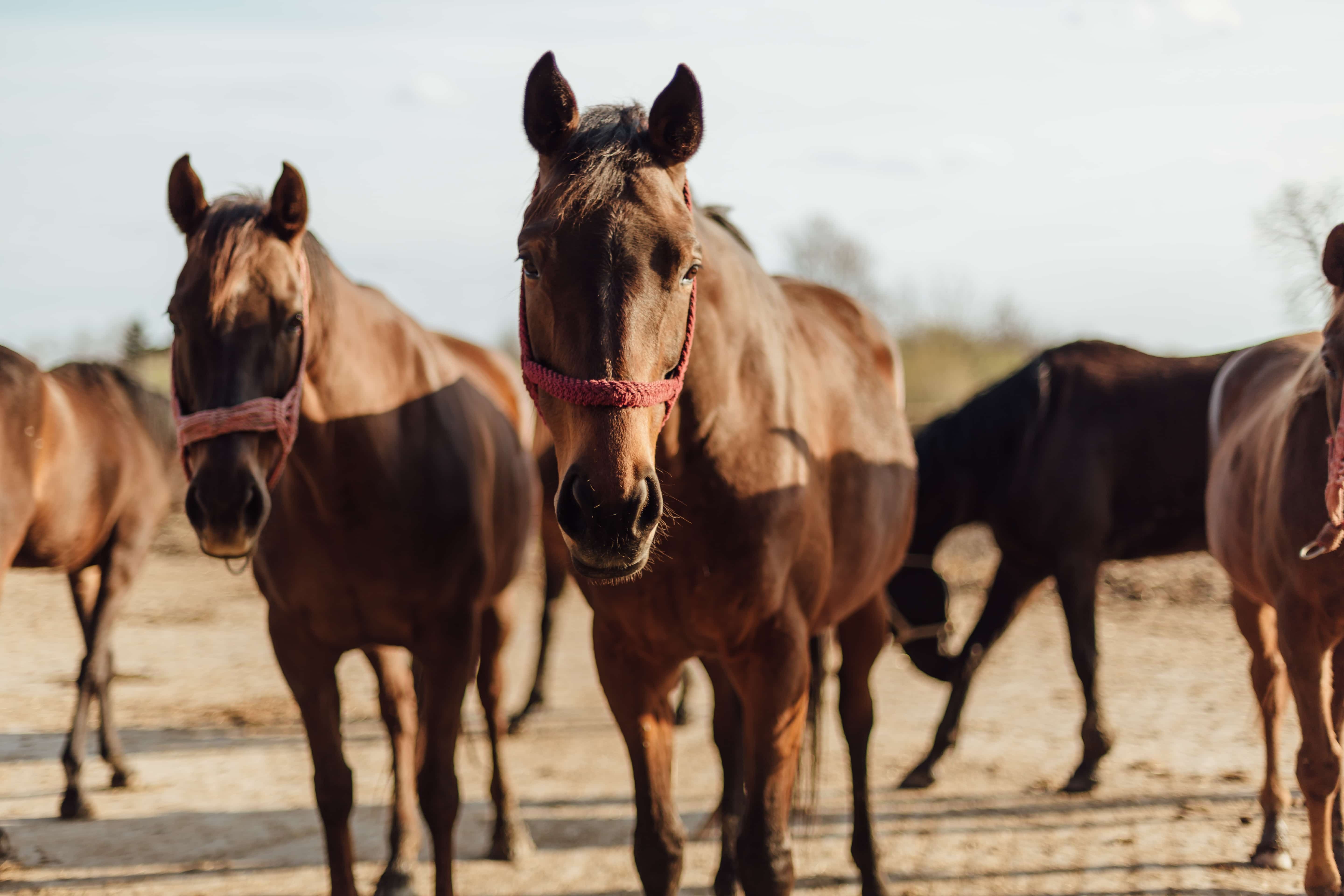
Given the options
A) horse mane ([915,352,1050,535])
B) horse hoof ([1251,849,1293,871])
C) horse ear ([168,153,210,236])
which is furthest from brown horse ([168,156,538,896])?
horse mane ([915,352,1050,535])

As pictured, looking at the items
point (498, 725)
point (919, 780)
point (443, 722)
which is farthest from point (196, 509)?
point (919, 780)

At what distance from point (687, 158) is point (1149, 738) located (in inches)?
191

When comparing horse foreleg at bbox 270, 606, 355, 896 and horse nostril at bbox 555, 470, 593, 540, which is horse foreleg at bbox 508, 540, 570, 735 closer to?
horse foreleg at bbox 270, 606, 355, 896

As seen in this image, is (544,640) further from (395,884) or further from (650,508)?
(650,508)

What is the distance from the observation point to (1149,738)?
18.6 feet

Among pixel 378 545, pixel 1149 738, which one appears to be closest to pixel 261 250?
pixel 378 545

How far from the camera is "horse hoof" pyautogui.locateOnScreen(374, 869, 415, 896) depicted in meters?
3.81

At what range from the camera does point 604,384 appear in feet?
6.25

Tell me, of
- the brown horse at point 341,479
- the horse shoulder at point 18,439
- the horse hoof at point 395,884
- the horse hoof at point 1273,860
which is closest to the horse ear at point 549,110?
the brown horse at point 341,479

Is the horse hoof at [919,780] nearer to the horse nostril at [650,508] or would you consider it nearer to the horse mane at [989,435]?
the horse mane at [989,435]

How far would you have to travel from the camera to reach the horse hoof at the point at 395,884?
381 cm

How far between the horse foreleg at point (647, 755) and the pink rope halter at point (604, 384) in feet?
2.40

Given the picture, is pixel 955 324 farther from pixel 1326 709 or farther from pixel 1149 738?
pixel 1326 709

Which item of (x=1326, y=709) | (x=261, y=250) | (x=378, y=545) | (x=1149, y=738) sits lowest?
(x=1149, y=738)
